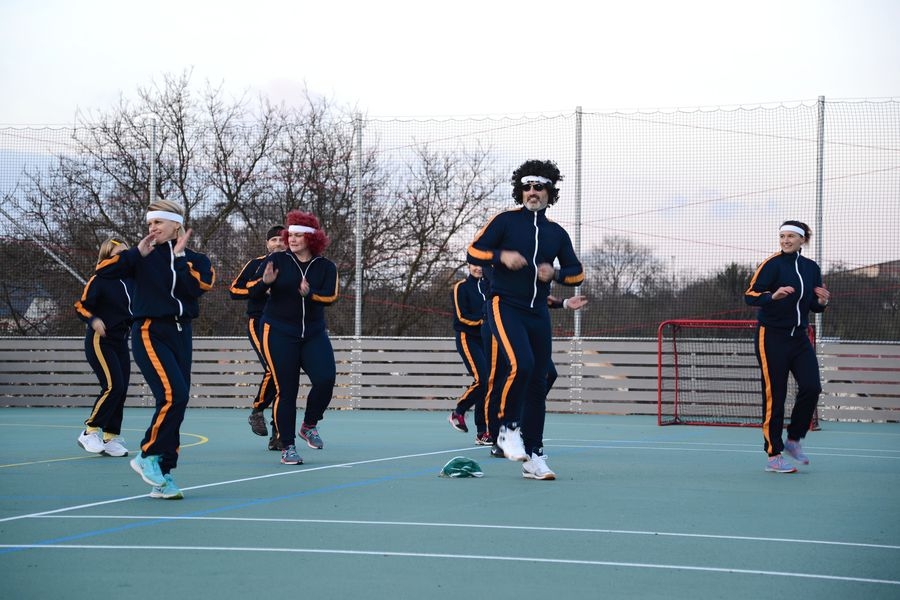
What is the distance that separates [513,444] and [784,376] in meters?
2.45

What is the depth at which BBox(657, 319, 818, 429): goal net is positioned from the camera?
15.9 metres

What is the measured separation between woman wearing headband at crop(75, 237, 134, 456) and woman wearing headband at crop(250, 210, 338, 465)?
149cm

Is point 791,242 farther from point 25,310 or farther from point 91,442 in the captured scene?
point 25,310

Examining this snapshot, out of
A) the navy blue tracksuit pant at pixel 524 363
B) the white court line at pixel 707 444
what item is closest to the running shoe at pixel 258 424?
the white court line at pixel 707 444

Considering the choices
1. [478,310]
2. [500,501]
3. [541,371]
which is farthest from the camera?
[478,310]

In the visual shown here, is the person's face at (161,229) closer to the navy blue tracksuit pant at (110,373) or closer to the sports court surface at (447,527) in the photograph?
the sports court surface at (447,527)

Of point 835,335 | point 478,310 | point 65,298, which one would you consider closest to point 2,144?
point 65,298

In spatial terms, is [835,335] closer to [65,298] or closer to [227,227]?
[227,227]

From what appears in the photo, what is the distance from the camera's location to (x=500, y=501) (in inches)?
272

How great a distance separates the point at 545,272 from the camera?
7.83 metres

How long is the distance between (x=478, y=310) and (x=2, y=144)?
426 inches

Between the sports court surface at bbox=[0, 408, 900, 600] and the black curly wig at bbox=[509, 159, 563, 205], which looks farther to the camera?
the black curly wig at bbox=[509, 159, 563, 205]

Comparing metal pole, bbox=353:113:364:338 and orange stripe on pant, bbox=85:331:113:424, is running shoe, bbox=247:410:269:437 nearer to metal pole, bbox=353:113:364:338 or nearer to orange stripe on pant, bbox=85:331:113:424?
orange stripe on pant, bbox=85:331:113:424

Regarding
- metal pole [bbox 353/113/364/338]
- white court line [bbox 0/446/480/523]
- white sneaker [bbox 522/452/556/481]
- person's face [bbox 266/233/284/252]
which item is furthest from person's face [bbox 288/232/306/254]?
metal pole [bbox 353/113/364/338]
